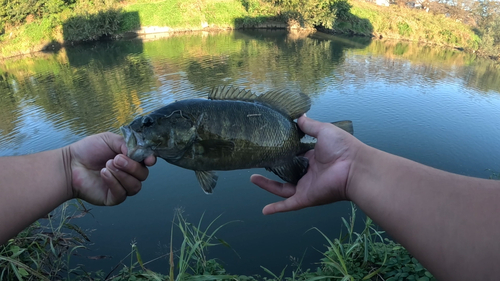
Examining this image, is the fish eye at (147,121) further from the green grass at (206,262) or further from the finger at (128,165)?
the green grass at (206,262)

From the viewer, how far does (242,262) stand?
6.11 m

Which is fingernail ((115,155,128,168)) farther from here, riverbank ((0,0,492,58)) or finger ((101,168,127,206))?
riverbank ((0,0,492,58))

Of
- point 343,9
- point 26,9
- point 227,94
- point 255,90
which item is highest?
point 26,9

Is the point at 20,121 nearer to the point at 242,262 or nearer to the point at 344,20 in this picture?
the point at 242,262

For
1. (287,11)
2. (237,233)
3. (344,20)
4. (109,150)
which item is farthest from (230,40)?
(109,150)

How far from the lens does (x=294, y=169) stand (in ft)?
9.44

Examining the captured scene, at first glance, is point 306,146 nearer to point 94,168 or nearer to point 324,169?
point 324,169

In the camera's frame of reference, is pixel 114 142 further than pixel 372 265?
No

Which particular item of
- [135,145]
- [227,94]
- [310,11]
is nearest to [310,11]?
[310,11]

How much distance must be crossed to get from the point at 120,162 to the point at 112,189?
0.36 meters

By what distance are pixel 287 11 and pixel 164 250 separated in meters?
38.4

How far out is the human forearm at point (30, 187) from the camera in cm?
226

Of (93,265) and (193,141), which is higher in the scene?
(193,141)

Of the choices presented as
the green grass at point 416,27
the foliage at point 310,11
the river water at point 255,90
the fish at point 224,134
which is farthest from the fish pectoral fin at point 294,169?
the foliage at point 310,11
